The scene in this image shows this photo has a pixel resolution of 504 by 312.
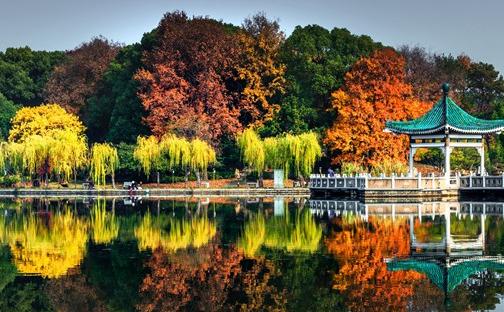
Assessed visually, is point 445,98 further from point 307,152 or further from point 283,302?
point 283,302

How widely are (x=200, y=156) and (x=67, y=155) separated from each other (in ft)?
28.7

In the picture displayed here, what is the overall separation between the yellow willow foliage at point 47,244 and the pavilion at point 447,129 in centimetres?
2200

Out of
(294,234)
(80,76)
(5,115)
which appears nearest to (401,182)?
(294,234)

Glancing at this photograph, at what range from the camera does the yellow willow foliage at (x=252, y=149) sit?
56.3m

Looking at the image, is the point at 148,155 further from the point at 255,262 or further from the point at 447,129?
the point at 255,262

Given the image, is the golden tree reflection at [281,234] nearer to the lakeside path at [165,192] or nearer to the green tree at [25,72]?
the lakeside path at [165,192]

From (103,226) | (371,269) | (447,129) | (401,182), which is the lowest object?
(371,269)

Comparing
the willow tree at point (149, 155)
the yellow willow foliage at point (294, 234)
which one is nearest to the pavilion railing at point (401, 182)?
the yellow willow foliage at point (294, 234)

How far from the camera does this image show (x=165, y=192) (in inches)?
2158

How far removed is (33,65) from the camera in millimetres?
88250

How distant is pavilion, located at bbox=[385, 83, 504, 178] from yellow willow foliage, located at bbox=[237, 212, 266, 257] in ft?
59.0

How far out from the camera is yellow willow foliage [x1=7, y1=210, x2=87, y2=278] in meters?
19.8

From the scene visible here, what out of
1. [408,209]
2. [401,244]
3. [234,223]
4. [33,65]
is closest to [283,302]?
[401,244]

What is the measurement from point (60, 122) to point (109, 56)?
426 inches
